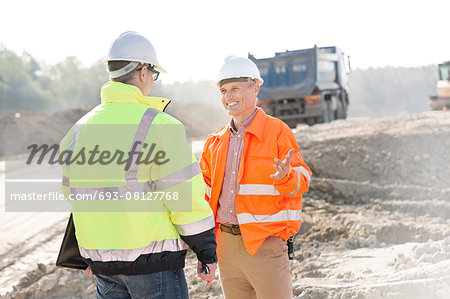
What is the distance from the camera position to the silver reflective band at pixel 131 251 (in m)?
2.21

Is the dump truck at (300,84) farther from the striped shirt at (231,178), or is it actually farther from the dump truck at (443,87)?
the striped shirt at (231,178)

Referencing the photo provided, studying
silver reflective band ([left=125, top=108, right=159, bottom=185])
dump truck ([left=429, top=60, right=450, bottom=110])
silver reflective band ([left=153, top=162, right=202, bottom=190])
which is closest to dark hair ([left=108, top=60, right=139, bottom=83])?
silver reflective band ([left=125, top=108, right=159, bottom=185])

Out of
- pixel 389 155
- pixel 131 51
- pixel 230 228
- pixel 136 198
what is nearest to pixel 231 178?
pixel 230 228

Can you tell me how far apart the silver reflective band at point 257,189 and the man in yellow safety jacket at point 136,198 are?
71 centimetres

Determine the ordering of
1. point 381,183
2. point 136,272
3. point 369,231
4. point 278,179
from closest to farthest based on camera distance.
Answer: point 136,272 → point 278,179 → point 369,231 → point 381,183

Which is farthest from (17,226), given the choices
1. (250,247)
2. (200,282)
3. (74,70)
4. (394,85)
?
(394,85)

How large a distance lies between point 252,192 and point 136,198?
3.18 feet

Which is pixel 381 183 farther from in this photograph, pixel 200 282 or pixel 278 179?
pixel 278 179

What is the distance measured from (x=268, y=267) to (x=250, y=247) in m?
0.16

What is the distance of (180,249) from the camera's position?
2.30 metres

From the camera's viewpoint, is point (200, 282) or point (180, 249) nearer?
point (180, 249)

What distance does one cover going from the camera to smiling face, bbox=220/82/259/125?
319cm

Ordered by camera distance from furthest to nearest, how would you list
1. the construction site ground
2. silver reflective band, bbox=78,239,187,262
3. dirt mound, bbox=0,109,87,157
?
1. dirt mound, bbox=0,109,87,157
2. the construction site ground
3. silver reflective band, bbox=78,239,187,262

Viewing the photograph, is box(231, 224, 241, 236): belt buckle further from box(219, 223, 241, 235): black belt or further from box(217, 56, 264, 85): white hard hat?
box(217, 56, 264, 85): white hard hat
